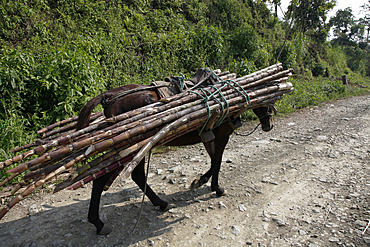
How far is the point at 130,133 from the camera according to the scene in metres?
2.51

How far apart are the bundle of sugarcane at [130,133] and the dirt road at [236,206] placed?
857 millimetres

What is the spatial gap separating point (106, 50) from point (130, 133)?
5435 millimetres

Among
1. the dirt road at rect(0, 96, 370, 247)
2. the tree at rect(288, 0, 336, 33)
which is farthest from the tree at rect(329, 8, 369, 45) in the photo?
the dirt road at rect(0, 96, 370, 247)

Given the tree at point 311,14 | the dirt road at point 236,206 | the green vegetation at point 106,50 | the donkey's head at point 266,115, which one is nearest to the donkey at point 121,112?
the dirt road at point 236,206

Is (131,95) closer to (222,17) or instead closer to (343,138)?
(343,138)

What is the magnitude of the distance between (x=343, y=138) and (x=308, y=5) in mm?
13846

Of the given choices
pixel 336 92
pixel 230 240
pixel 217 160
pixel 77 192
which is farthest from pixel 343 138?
pixel 336 92

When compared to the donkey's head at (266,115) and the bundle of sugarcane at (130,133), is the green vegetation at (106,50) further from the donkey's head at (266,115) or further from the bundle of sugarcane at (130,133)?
the donkey's head at (266,115)

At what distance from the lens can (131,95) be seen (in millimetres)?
3217

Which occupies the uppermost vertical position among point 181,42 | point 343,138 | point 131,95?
point 181,42

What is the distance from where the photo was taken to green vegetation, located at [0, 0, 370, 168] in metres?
5.11

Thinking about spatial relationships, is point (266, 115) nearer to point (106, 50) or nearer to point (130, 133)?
point (130, 133)

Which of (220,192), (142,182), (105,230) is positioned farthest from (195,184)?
(105,230)

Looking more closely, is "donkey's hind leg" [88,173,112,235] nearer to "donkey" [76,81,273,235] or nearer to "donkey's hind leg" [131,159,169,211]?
"donkey" [76,81,273,235]
